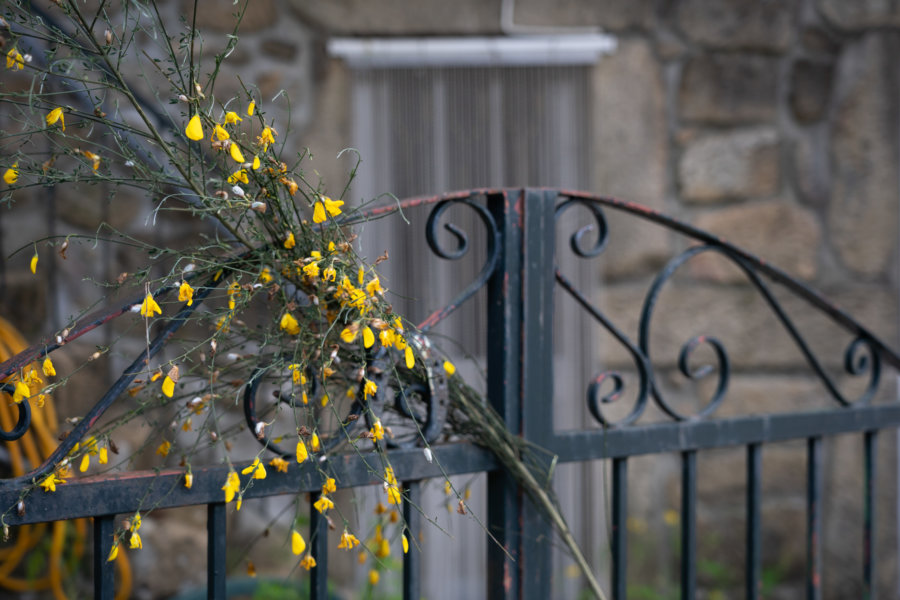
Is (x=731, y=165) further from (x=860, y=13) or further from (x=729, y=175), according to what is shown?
(x=860, y=13)

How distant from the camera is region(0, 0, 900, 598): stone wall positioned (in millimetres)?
2432

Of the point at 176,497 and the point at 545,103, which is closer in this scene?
the point at 176,497

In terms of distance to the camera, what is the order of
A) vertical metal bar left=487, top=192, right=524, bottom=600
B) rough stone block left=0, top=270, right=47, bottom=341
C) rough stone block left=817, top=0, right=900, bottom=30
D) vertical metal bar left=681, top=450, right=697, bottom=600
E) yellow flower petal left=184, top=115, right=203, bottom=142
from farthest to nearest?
rough stone block left=817, top=0, right=900, bottom=30, rough stone block left=0, top=270, right=47, bottom=341, vertical metal bar left=681, top=450, right=697, bottom=600, vertical metal bar left=487, top=192, right=524, bottom=600, yellow flower petal left=184, top=115, right=203, bottom=142

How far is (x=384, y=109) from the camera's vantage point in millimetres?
2465

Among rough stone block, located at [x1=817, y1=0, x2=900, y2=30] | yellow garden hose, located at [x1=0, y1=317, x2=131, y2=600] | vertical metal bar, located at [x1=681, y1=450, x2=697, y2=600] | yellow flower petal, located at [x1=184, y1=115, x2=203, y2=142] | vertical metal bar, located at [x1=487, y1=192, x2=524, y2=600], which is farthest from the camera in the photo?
rough stone block, located at [x1=817, y1=0, x2=900, y2=30]

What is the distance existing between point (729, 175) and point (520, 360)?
1.66 metres

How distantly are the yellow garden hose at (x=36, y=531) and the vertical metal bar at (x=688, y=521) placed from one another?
1.39 metres

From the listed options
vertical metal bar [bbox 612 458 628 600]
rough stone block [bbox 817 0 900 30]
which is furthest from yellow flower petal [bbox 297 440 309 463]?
rough stone block [bbox 817 0 900 30]

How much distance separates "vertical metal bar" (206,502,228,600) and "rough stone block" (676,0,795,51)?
2.21 m

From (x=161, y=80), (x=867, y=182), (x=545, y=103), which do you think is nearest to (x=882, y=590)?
(x=867, y=182)

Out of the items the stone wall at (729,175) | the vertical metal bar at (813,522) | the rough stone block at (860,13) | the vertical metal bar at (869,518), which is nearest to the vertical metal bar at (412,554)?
the vertical metal bar at (813,522)

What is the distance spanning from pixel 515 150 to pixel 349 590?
154 cm

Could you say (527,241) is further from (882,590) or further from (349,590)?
(882,590)

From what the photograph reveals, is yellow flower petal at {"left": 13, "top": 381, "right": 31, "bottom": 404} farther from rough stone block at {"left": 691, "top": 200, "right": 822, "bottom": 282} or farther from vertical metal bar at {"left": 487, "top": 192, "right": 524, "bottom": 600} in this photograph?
rough stone block at {"left": 691, "top": 200, "right": 822, "bottom": 282}
